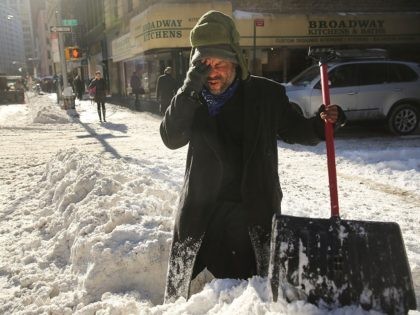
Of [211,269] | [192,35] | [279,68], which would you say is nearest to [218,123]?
[192,35]

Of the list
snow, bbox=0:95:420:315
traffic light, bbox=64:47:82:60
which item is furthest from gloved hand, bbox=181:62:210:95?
traffic light, bbox=64:47:82:60

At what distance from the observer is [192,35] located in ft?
7.62

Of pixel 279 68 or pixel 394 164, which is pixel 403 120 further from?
pixel 279 68

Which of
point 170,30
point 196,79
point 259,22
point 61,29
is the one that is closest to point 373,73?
point 259,22

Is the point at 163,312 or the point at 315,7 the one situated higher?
the point at 315,7

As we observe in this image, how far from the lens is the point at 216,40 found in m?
2.25

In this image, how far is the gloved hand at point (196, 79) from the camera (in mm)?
2178

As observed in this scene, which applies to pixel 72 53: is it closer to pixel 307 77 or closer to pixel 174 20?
pixel 174 20

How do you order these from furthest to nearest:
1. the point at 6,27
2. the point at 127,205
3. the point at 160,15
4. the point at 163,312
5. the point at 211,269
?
the point at 6,27
the point at 160,15
the point at 127,205
the point at 211,269
the point at 163,312

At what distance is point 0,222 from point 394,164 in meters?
6.20

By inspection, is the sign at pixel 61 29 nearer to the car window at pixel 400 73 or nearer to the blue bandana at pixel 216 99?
the car window at pixel 400 73

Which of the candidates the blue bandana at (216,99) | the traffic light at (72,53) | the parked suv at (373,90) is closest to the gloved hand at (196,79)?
the blue bandana at (216,99)

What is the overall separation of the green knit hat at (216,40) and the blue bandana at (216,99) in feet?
0.50

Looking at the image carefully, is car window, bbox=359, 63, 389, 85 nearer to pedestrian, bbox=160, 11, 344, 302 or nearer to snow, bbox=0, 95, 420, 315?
snow, bbox=0, 95, 420, 315
